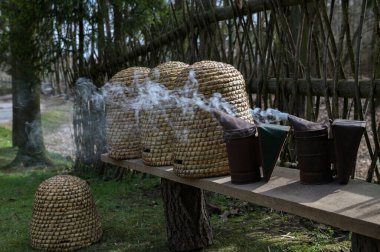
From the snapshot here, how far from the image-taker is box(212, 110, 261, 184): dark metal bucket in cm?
219

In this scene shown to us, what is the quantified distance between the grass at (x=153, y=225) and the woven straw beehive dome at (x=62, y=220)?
0.10 metres

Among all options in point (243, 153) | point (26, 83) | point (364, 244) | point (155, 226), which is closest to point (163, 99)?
point (243, 153)

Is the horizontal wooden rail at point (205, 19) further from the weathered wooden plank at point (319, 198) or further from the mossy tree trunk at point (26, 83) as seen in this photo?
the mossy tree trunk at point (26, 83)

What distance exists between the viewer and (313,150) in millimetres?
2010

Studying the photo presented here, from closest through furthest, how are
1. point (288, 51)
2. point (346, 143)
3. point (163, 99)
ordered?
point (346, 143) < point (163, 99) < point (288, 51)

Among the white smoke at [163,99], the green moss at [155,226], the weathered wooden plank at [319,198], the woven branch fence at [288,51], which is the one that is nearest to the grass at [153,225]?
the green moss at [155,226]

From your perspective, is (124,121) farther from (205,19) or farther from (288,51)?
(205,19)

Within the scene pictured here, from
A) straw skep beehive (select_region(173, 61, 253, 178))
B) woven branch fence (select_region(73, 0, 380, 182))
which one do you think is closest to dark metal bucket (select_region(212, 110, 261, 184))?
straw skep beehive (select_region(173, 61, 253, 178))

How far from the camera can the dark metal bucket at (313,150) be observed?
201 cm

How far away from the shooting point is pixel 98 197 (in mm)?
5148

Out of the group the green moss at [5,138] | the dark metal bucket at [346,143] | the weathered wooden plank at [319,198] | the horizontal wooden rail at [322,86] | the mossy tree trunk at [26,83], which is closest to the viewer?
the weathered wooden plank at [319,198]

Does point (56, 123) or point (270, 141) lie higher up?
point (270, 141)

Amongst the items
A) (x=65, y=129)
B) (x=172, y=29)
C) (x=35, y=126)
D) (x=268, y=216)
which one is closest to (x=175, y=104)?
(x=268, y=216)

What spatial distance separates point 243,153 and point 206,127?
1.03 ft
